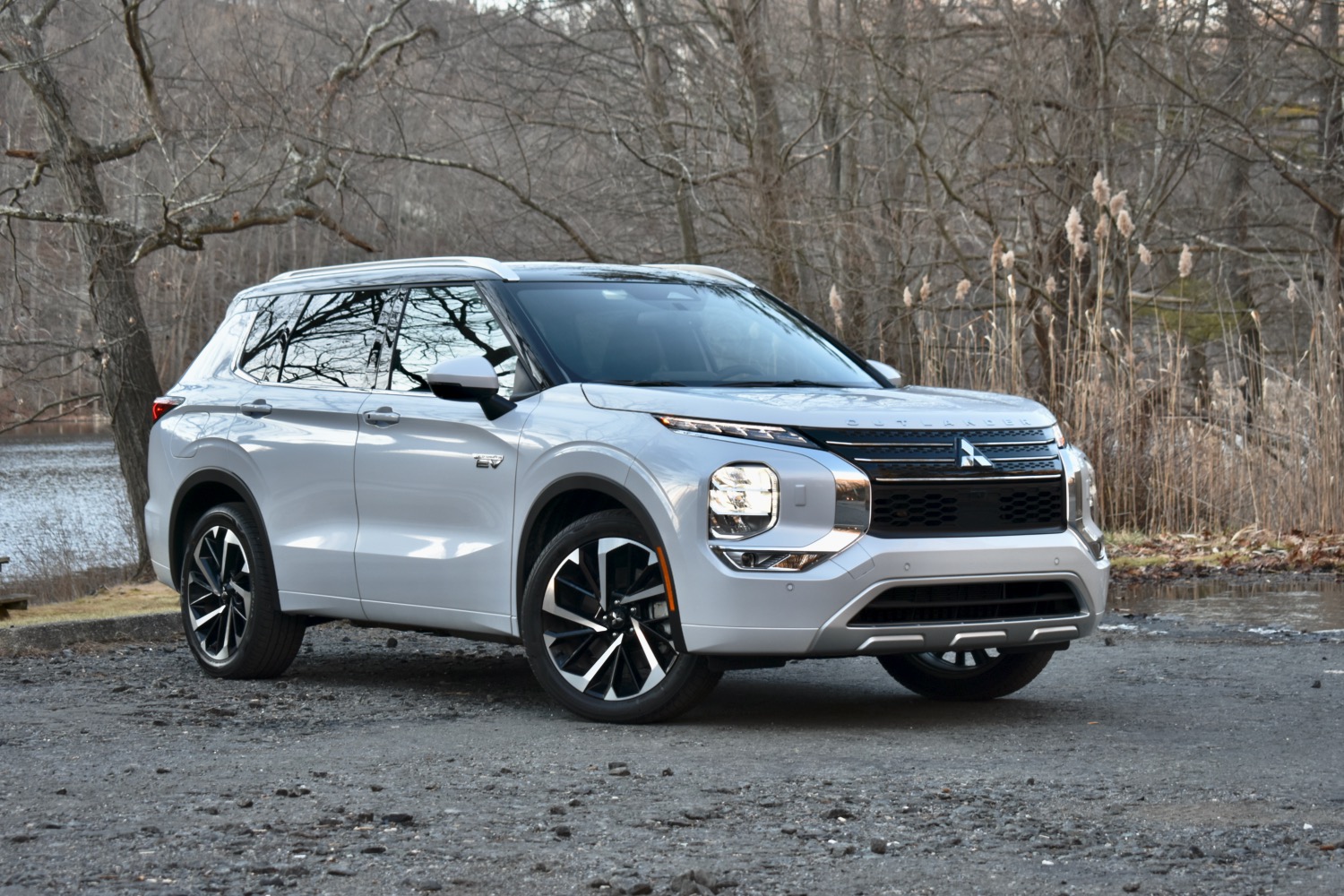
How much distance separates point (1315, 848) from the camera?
4402mm

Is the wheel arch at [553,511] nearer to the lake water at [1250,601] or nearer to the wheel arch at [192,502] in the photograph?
the wheel arch at [192,502]

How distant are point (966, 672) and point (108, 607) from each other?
620cm

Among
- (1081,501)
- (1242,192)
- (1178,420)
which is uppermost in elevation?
(1242,192)

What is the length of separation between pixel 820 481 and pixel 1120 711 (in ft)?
5.91

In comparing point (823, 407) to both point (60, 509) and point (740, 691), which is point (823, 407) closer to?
point (740, 691)

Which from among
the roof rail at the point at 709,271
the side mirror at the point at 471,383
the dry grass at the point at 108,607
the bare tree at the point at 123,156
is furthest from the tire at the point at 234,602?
the bare tree at the point at 123,156

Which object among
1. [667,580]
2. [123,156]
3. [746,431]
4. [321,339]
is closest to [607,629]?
[667,580]

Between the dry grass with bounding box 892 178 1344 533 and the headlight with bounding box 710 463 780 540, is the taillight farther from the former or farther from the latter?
the dry grass with bounding box 892 178 1344 533

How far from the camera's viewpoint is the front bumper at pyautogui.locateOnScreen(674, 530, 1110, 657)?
6043mm

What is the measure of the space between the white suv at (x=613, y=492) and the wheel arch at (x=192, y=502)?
16mm

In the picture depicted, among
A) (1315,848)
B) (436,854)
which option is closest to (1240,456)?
(1315,848)

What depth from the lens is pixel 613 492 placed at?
639 centimetres

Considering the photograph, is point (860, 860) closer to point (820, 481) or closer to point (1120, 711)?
point (820, 481)

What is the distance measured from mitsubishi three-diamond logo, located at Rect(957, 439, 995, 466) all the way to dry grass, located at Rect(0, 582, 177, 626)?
231 inches
